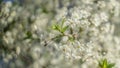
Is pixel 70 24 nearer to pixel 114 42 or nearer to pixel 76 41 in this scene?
pixel 76 41

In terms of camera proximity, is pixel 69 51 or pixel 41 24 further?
pixel 41 24

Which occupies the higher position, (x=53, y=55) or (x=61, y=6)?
(x=61, y=6)

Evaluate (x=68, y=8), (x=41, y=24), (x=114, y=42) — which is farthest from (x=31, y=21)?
(x=114, y=42)

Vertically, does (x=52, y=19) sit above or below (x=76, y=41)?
above

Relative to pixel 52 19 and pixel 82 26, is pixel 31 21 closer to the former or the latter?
pixel 52 19

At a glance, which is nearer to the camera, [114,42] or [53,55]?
[53,55]

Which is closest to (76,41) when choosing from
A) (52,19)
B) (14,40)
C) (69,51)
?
(69,51)

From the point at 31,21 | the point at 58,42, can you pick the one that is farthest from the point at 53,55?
the point at 31,21
